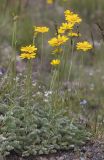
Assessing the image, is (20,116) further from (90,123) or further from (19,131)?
(90,123)

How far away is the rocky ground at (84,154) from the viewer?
346cm

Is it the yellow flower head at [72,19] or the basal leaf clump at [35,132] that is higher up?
the yellow flower head at [72,19]

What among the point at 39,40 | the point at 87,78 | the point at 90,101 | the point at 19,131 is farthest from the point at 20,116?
the point at 39,40

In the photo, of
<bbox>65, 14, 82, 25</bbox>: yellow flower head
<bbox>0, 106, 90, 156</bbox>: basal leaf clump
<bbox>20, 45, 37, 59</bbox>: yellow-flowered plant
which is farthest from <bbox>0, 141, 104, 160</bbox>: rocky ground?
<bbox>65, 14, 82, 25</bbox>: yellow flower head

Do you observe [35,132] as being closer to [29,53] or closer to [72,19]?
[29,53]

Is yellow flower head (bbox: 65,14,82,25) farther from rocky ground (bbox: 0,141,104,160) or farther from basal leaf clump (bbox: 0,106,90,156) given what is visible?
rocky ground (bbox: 0,141,104,160)

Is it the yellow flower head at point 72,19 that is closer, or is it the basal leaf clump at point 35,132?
the basal leaf clump at point 35,132

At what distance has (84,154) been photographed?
139 inches

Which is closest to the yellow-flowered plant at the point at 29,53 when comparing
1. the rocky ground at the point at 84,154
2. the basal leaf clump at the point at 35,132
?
the basal leaf clump at the point at 35,132

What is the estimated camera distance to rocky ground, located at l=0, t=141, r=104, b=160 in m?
3.46

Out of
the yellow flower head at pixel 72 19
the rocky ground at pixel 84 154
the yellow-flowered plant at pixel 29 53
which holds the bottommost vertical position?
the rocky ground at pixel 84 154

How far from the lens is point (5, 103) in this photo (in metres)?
3.77

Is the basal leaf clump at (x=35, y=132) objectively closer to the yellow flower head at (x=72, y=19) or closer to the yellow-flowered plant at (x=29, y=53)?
the yellow-flowered plant at (x=29, y=53)

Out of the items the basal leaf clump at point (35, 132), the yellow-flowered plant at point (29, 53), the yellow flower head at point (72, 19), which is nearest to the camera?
the basal leaf clump at point (35, 132)
